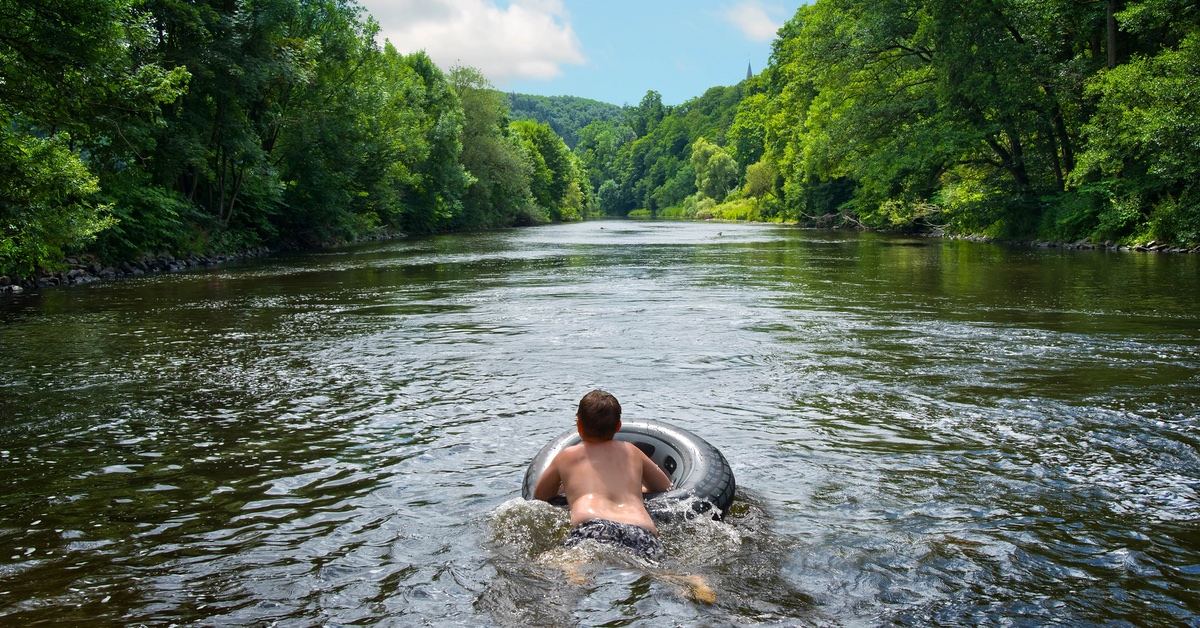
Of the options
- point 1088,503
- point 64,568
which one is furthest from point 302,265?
point 1088,503

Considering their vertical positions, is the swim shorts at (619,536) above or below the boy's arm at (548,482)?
below

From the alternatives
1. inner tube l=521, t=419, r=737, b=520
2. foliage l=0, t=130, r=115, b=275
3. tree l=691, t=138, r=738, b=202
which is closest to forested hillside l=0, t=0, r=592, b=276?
foliage l=0, t=130, r=115, b=275

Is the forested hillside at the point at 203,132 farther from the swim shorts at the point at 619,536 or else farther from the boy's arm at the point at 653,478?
the swim shorts at the point at 619,536

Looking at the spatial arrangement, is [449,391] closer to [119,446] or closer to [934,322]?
[119,446]

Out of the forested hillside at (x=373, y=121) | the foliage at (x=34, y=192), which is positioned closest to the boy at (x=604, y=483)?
the forested hillside at (x=373, y=121)

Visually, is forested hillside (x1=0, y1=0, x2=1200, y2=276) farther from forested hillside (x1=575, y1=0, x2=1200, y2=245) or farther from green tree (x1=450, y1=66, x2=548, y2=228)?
green tree (x1=450, y1=66, x2=548, y2=228)

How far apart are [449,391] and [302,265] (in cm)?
2019

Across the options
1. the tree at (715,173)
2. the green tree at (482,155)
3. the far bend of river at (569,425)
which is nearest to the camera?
the far bend of river at (569,425)

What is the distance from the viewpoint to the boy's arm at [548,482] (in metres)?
5.18

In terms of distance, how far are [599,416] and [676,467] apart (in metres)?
0.79

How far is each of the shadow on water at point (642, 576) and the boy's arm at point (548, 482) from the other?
0.23 feet

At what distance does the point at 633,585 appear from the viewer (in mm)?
4113

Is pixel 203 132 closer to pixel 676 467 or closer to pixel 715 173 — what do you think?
pixel 676 467

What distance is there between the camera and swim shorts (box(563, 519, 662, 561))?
4461mm
